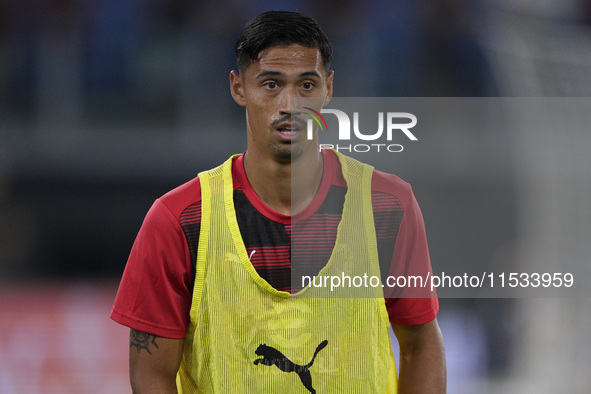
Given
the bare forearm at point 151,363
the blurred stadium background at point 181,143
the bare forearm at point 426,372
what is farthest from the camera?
Answer: the blurred stadium background at point 181,143

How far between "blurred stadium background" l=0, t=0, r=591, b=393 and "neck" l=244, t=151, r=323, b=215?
2.44 ft

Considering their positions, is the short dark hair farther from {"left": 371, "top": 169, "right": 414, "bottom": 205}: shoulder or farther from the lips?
{"left": 371, "top": 169, "right": 414, "bottom": 205}: shoulder

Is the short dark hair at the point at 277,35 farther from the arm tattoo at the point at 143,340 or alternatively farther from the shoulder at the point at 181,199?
the arm tattoo at the point at 143,340

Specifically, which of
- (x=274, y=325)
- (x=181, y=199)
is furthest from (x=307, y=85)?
(x=274, y=325)

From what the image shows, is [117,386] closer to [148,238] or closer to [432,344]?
[148,238]

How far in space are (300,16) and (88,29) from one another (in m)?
1.21

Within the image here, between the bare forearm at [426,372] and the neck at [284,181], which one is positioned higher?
the neck at [284,181]

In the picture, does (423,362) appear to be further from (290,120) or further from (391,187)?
(290,120)

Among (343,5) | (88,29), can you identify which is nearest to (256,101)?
(343,5)

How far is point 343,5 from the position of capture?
2.22 m

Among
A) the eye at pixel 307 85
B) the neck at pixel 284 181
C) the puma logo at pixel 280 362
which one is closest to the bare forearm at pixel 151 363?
the puma logo at pixel 280 362

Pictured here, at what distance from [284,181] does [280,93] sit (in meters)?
0.17

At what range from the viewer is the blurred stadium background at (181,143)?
2.00 m

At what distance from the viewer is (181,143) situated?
7.24ft
